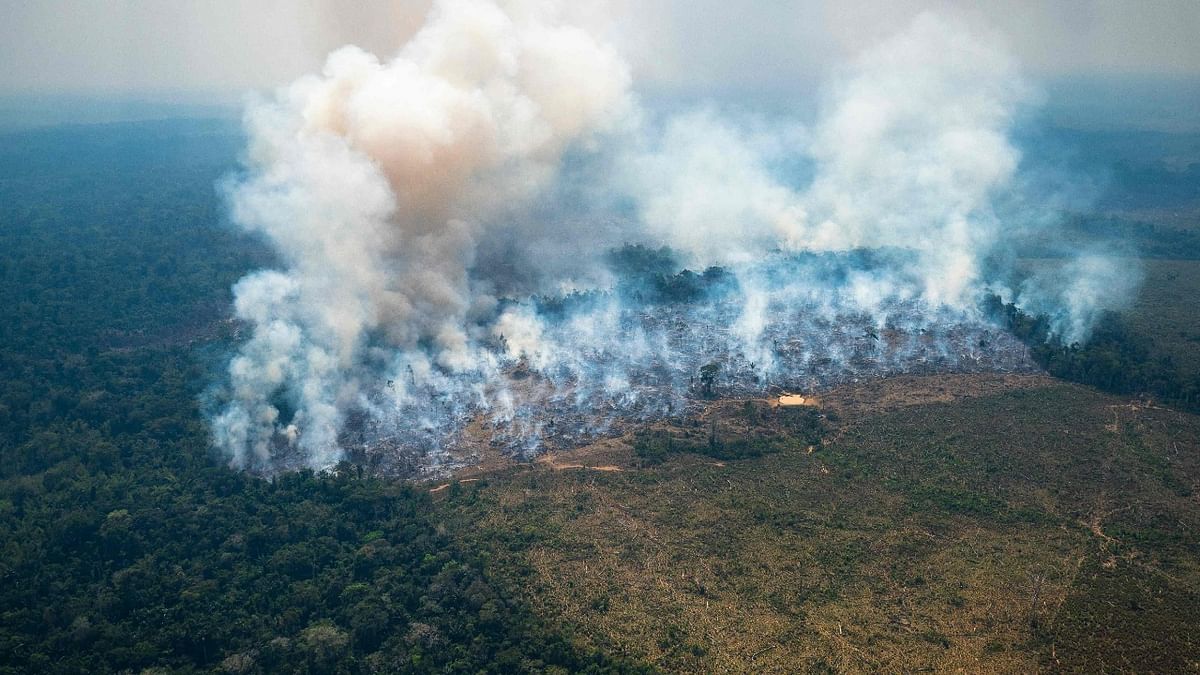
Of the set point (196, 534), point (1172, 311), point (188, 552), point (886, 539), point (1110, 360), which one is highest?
point (1172, 311)

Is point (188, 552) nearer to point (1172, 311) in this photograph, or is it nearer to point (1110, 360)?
point (1110, 360)

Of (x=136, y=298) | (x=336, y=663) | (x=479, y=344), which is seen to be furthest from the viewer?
(x=136, y=298)

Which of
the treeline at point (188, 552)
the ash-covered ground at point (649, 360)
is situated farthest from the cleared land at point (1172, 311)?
the treeline at point (188, 552)

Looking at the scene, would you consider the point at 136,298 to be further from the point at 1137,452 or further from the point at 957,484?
the point at 1137,452

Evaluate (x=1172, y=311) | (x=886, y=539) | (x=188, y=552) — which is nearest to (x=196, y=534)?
(x=188, y=552)

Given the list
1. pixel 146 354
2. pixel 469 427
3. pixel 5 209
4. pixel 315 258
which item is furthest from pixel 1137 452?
pixel 5 209

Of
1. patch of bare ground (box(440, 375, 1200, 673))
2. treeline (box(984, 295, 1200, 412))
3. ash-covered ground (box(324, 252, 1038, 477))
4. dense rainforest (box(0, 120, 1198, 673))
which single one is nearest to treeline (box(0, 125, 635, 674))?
dense rainforest (box(0, 120, 1198, 673))

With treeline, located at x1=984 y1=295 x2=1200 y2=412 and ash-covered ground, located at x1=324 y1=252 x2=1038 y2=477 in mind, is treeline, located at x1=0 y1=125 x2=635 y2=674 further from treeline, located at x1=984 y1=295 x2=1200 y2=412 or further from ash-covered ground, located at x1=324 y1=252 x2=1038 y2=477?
treeline, located at x1=984 y1=295 x2=1200 y2=412
